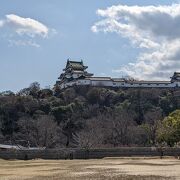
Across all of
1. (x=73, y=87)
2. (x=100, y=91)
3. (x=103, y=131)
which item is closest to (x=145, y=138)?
(x=103, y=131)

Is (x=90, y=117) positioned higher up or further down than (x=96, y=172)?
higher up

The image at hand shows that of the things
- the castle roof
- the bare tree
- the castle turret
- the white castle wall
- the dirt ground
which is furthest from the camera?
the castle roof

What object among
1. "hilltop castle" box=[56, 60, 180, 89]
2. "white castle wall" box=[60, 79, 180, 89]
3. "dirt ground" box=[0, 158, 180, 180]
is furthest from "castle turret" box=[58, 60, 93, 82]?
"dirt ground" box=[0, 158, 180, 180]

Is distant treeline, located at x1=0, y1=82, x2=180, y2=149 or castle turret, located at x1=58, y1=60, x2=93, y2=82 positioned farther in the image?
castle turret, located at x1=58, y1=60, x2=93, y2=82

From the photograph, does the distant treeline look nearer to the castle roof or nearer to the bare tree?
the bare tree

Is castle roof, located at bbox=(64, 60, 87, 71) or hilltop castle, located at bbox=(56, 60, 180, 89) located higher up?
castle roof, located at bbox=(64, 60, 87, 71)

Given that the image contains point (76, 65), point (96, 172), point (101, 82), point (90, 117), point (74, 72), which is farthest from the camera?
point (76, 65)

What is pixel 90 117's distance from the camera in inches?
3371

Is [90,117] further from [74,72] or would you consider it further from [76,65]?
[76,65]

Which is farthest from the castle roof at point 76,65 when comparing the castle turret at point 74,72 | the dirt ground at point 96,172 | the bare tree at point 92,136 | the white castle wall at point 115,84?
the dirt ground at point 96,172

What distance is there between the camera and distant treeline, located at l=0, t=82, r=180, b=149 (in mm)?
65375

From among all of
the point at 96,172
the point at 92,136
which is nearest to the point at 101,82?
the point at 92,136

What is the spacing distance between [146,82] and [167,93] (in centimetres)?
979

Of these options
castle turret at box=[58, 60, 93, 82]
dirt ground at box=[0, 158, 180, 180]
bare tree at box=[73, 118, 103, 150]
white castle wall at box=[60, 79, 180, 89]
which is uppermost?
castle turret at box=[58, 60, 93, 82]
